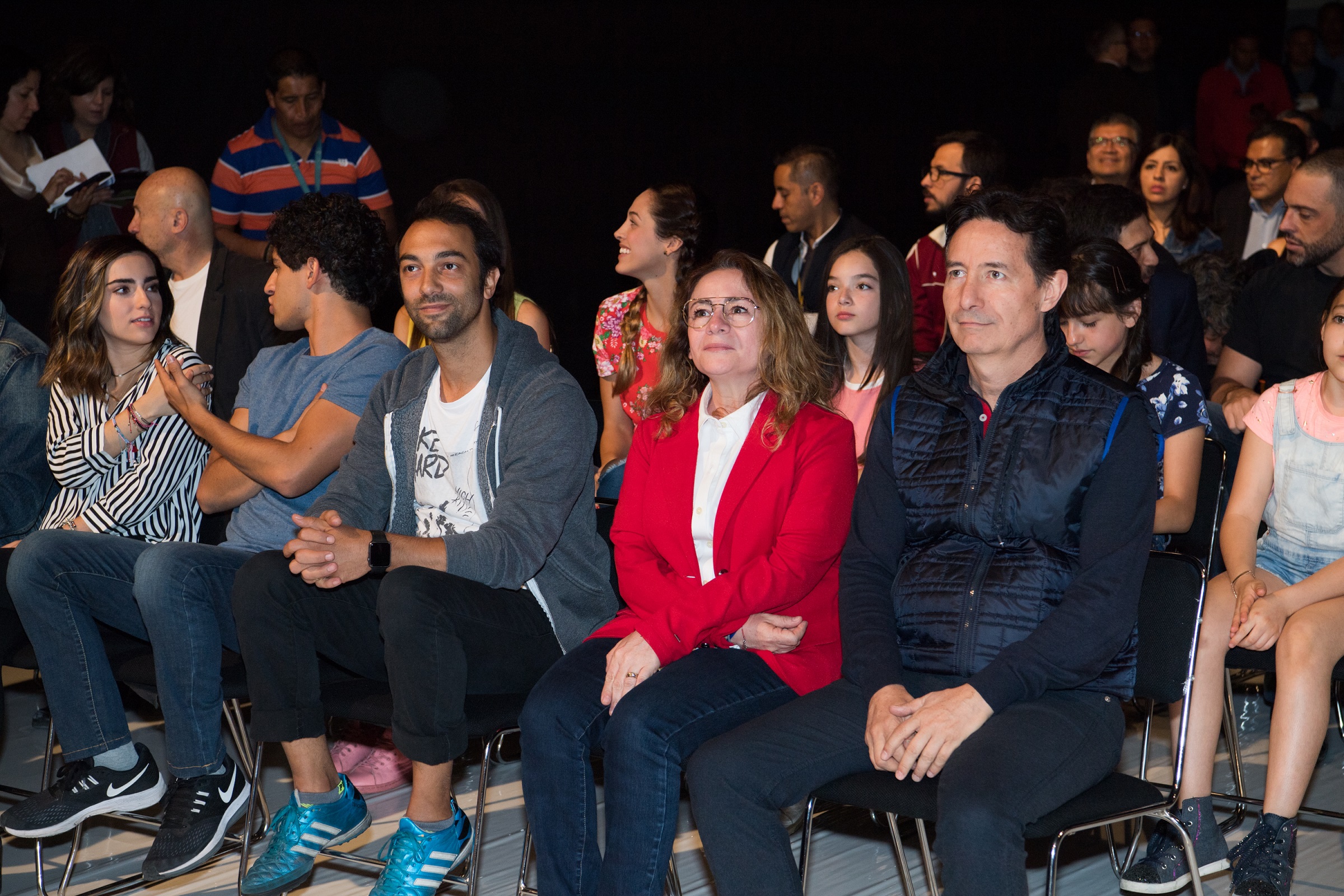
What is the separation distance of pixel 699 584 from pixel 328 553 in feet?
2.34

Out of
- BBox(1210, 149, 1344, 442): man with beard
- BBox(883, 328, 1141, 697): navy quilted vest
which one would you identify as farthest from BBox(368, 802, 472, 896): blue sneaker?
BBox(1210, 149, 1344, 442): man with beard

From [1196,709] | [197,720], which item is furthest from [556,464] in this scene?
[1196,709]

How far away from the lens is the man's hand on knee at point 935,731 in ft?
6.33

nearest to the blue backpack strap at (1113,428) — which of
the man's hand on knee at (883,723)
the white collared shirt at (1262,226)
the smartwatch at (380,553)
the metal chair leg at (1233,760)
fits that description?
the man's hand on knee at (883,723)

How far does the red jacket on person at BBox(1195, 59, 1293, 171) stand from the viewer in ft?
23.7

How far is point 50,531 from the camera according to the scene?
277 centimetres

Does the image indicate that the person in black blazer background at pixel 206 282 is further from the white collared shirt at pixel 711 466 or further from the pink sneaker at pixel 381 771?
the white collared shirt at pixel 711 466

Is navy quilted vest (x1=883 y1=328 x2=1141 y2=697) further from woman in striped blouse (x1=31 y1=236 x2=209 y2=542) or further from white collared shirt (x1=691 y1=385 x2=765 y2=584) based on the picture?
woman in striped blouse (x1=31 y1=236 x2=209 y2=542)

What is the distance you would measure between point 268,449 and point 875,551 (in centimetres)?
139

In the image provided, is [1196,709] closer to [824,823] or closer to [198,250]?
[824,823]

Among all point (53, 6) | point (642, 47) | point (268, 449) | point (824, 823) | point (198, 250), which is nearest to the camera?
point (268, 449)

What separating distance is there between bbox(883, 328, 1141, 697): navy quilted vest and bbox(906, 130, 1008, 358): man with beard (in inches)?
94.6

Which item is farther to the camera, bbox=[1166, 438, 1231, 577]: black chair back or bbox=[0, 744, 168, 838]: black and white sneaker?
bbox=[1166, 438, 1231, 577]: black chair back

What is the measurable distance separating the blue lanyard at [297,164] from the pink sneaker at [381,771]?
7.75ft
